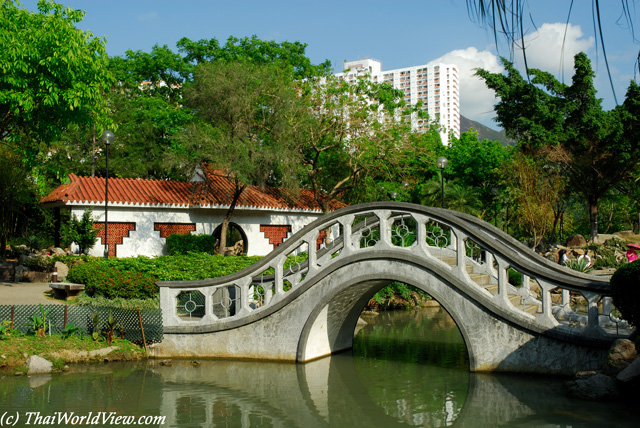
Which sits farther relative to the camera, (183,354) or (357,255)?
(183,354)

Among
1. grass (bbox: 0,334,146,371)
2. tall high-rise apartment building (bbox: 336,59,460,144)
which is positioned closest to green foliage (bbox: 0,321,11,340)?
grass (bbox: 0,334,146,371)

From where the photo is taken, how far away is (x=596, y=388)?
29.0 feet

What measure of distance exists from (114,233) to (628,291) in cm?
1985

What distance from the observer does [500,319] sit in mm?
10398

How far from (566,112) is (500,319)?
88.1 ft

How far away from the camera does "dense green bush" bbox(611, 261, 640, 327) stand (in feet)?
28.1

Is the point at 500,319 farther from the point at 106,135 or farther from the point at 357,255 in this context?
the point at 106,135

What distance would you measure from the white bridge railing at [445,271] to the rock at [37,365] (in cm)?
244

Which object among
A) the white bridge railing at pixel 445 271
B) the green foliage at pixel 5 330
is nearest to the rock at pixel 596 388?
the white bridge railing at pixel 445 271

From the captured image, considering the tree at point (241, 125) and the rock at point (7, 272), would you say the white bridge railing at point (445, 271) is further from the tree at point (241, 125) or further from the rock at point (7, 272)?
the tree at point (241, 125)

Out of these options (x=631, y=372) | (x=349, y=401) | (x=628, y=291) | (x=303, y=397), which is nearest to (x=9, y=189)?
(x=303, y=397)

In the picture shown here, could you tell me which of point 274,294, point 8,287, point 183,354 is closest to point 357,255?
point 274,294

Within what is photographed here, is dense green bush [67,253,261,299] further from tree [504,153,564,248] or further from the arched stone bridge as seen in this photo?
tree [504,153,564,248]

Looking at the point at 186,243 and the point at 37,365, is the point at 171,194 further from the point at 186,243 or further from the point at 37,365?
the point at 37,365
